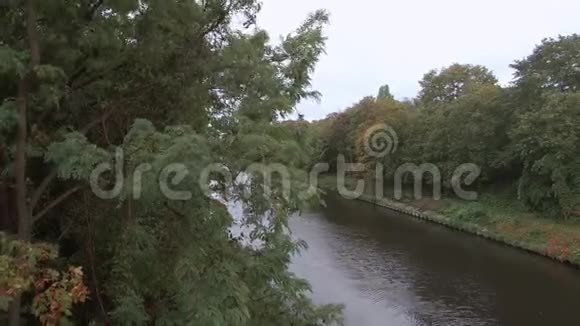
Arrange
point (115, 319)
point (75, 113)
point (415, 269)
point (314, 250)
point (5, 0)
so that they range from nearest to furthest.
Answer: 1. point (5, 0)
2. point (75, 113)
3. point (115, 319)
4. point (415, 269)
5. point (314, 250)

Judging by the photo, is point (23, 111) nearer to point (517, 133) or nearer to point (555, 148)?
point (555, 148)

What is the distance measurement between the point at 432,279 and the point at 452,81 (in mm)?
24311

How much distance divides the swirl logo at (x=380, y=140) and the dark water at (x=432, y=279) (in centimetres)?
1131

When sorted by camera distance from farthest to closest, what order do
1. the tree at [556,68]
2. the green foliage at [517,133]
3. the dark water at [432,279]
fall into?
the tree at [556,68] < the green foliage at [517,133] < the dark water at [432,279]

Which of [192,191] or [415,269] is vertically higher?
[192,191]

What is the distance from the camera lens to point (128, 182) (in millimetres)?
4125

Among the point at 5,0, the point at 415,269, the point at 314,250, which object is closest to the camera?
the point at 5,0

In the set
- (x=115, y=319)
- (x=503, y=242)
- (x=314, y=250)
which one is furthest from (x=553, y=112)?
(x=115, y=319)

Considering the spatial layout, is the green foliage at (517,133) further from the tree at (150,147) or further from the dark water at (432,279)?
the tree at (150,147)

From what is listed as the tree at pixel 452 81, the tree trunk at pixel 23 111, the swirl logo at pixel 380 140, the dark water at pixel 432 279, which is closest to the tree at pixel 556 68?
the dark water at pixel 432 279

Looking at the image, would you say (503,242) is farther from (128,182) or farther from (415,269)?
(128,182)

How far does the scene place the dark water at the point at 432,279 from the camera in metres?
13.1

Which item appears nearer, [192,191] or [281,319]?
[192,191]

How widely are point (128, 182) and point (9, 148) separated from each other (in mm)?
1531
